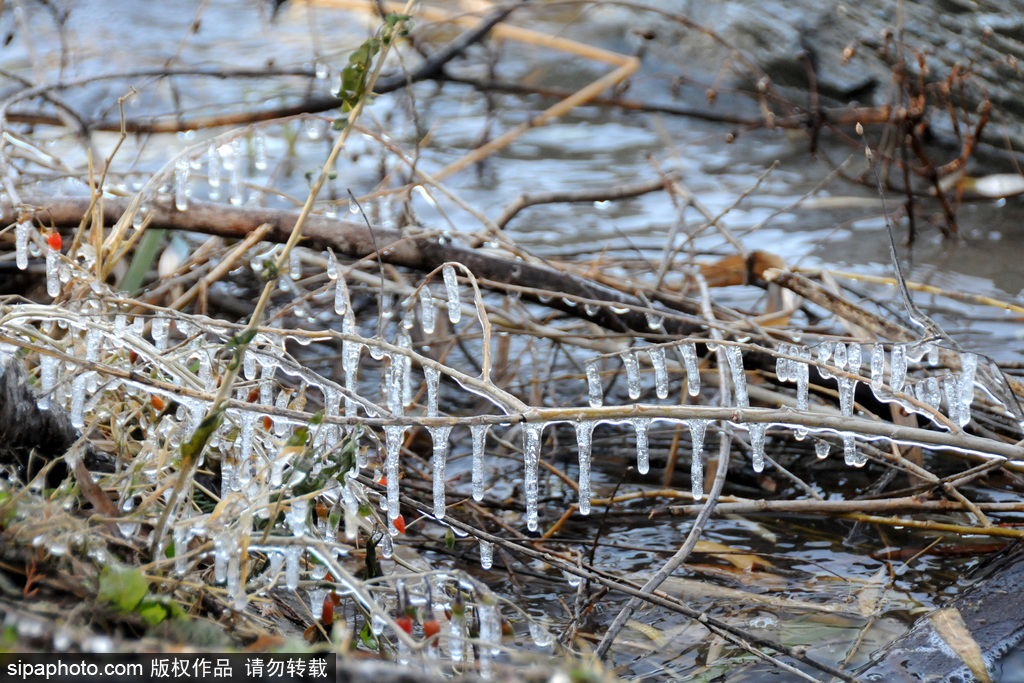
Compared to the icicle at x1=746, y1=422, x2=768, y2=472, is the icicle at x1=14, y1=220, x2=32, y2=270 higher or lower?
higher

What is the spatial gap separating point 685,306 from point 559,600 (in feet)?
3.24

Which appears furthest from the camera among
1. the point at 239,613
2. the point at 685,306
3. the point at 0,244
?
the point at 685,306

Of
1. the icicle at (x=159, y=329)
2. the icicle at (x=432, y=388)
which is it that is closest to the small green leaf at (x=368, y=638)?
the icicle at (x=432, y=388)

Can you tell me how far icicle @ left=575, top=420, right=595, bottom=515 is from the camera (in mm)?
1534

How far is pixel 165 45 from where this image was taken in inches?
283

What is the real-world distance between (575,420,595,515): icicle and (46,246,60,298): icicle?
113 centimetres

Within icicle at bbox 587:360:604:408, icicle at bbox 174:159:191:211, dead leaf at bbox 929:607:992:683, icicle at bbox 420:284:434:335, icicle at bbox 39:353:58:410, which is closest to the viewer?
dead leaf at bbox 929:607:992:683

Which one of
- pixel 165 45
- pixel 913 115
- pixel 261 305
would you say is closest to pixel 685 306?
pixel 261 305

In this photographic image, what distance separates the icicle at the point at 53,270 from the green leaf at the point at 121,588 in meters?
0.91

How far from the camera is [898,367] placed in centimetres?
178

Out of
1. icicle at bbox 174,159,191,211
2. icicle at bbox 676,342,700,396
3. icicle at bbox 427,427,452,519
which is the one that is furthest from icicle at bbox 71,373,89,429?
icicle at bbox 676,342,700,396

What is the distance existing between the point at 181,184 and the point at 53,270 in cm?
43

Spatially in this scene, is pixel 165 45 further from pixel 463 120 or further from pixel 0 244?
pixel 0 244

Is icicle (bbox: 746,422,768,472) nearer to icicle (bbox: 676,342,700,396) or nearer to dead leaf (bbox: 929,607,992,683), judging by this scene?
icicle (bbox: 676,342,700,396)
